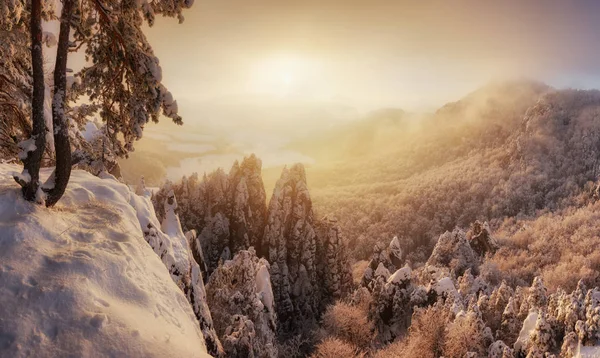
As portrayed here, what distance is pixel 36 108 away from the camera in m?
9.17

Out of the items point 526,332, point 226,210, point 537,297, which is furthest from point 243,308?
point 226,210

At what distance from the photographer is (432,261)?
65062 millimetres

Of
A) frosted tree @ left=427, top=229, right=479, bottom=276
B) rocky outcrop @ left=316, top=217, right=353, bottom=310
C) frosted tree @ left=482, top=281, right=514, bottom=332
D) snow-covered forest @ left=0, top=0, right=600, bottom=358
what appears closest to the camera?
snow-covered forest @ left=0, top=0, right=600, bottom=358

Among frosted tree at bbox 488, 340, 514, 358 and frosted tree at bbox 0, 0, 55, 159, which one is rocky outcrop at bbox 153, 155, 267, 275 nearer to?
frosted tree at bbox 488, 340, 514, 358

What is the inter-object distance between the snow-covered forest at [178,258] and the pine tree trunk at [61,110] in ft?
0.12

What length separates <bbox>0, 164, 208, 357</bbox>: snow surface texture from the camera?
6465 millimetres

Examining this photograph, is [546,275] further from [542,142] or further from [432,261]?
[542,142]

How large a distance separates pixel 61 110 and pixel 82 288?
4.82 m

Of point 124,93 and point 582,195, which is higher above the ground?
point 124,93

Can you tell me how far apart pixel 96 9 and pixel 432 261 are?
215 feet

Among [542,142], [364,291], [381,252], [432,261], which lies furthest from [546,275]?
[542,142]

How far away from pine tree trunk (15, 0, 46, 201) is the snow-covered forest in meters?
0.04

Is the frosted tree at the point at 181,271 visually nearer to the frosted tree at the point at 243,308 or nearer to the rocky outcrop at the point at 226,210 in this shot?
the frosted tree at the point at 243,308

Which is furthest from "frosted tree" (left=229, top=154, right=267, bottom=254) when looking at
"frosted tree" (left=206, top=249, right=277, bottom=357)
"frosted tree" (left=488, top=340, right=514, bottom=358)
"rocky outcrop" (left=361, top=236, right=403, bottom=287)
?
"frosted tree" (left=488, top=340, right=514, bottom=358)
